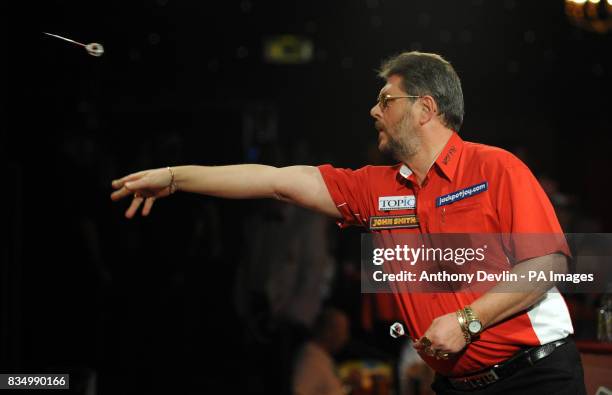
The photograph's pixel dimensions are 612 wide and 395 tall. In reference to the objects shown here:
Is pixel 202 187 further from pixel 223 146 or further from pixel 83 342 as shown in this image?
pixel 223 146

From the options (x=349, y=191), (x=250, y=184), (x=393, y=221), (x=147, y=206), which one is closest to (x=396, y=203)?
(x=393, y=221)

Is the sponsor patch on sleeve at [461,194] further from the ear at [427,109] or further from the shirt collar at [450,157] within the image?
the ear at [427,109]

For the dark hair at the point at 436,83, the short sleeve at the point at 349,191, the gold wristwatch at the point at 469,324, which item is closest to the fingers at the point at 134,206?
the short sleeve at the point at 349,191

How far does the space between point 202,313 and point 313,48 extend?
3.05m

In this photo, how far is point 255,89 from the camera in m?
8.29

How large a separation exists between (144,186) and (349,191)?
0.66 meters

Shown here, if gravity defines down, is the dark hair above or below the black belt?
above

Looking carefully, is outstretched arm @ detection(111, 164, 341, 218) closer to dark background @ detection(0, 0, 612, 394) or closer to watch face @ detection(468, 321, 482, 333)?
watch face @ detection(468, 321, 482, 333)

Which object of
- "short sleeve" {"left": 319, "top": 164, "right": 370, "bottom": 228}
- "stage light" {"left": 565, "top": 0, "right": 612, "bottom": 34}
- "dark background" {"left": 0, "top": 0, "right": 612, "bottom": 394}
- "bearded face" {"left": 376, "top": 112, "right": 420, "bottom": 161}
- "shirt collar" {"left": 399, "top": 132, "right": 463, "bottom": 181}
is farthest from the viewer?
"stage light" {"left": 565, "top": 0, "right": 612, "bottom": 34}

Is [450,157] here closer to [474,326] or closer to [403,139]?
[403,139]

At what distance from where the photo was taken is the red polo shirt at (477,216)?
94.8 inches

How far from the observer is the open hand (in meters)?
2.63

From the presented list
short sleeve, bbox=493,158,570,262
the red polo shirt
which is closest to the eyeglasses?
the red polo shirt

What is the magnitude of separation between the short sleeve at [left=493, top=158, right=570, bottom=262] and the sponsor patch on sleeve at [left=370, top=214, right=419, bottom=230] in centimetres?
32
